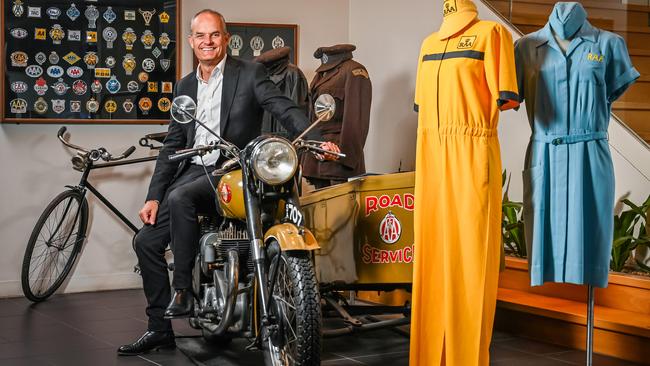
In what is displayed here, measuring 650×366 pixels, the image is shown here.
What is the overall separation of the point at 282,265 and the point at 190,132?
104cm

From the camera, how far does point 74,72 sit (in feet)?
20.8

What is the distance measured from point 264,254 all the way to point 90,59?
3.20m

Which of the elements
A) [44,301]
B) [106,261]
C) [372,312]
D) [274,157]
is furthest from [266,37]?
[274,157]

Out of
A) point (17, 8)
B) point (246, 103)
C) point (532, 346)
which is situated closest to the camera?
point (246, 103)

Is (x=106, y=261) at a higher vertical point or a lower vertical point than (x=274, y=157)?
lower

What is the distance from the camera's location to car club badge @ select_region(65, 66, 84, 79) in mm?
6316

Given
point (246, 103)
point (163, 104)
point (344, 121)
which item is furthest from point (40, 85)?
point (246, 103)

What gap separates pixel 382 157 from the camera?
6621 millimetres

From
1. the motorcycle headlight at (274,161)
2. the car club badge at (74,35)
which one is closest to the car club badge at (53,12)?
the car club badge at (74,35)

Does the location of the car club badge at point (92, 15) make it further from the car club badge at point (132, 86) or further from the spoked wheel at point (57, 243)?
the spoked wheel at point (57, 243)

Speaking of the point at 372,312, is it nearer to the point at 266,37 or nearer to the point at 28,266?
the point at 28,266

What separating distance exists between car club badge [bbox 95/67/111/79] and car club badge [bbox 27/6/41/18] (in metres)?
0.50

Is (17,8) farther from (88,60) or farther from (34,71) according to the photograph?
(88,60)

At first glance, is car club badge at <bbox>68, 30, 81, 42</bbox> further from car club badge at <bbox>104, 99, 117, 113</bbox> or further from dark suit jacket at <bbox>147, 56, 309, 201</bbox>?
dark suit jacket at <bbox>147, 56, 309, 201</bbox>
